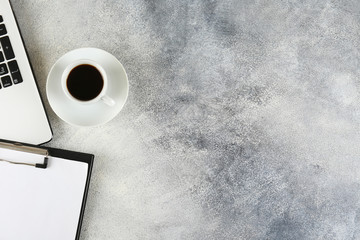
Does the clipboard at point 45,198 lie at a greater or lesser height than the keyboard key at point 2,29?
lesser

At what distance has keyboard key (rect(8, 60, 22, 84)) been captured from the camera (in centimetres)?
75

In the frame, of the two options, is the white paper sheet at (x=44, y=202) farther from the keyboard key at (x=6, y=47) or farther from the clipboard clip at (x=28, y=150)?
the keyboard key at (x=6, y=47)

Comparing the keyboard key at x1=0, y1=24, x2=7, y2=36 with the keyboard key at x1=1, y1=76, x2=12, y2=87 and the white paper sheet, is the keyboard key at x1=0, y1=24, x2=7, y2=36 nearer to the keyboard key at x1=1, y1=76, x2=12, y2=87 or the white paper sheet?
the keyboard key at x1=1, y1=76, x2=12, y2=87

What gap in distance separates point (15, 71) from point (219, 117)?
379mm

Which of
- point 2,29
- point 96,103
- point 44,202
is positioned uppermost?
point 2,29

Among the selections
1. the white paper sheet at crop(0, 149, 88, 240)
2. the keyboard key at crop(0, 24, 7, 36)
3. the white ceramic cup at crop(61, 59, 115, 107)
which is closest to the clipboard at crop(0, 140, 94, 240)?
the white paper sheet at crop(0, 149, 88, 240)

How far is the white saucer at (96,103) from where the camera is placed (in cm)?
76

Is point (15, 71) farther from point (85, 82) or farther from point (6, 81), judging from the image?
point (85, 82)

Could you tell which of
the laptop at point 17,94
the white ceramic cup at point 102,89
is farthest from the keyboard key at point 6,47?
the white ceramic cup at point 102,89

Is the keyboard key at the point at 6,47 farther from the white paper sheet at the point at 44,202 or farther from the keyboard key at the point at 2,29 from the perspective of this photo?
the white paper sheet at the point at 44,202

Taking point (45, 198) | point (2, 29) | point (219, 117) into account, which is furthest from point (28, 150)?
point (219, 117)

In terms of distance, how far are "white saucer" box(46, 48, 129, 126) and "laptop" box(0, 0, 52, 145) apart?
3 centimetres

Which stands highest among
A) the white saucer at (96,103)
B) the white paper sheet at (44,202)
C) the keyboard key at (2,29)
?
the keyboard key at (2,29)

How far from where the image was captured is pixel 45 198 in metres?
0.78
